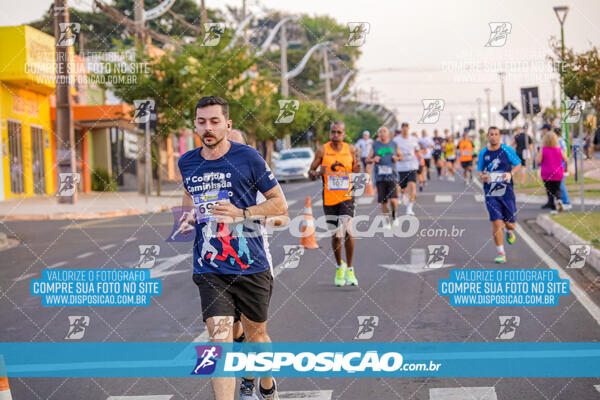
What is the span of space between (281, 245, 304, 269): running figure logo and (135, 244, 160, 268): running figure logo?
1.91m

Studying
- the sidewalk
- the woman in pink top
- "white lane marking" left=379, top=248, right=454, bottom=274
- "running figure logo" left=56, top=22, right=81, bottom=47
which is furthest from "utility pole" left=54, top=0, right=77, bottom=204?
"white lane marking" left=379, top=248, right=454, bottom=274

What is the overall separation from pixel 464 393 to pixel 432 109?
8.35 meters

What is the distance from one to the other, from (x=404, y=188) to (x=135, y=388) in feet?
45.2

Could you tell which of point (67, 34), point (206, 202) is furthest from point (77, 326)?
point (67, 34)

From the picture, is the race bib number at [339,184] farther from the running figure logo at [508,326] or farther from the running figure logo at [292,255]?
the running figure logo at [508,326]

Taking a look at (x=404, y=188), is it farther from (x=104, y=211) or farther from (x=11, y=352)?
(x=11, y=352)

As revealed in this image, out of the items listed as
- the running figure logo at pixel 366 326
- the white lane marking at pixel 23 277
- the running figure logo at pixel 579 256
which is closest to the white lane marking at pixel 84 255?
the white lane marking at pixel 23 277

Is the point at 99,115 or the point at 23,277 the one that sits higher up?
the point at 99,115

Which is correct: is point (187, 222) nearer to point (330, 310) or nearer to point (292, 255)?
point (330, 310)

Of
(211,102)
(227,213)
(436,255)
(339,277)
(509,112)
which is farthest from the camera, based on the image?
(509,112)

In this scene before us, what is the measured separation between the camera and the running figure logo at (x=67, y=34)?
23.8 metres

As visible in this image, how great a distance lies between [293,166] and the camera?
136ft

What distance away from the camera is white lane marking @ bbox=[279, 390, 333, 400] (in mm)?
5871

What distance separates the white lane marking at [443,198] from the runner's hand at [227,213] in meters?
19.5
